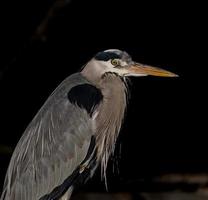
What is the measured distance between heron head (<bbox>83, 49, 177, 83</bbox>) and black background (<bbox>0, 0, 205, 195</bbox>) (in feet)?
7.28

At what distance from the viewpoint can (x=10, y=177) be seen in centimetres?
475

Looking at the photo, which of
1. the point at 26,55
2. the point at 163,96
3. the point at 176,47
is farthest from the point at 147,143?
the point at 26,55

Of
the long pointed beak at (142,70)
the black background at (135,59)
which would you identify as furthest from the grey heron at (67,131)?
the black background at (135,59)

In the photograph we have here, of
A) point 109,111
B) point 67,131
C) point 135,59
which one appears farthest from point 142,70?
point 135,59

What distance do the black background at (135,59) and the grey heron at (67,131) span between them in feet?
7.27

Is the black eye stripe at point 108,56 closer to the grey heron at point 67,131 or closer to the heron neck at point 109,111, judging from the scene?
the grey heron at point 67,131

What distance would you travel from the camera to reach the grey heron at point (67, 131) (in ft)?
15.4

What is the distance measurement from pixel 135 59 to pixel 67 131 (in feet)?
9.27

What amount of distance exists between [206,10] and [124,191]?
1.76 meters

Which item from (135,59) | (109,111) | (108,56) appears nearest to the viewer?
(108,56)

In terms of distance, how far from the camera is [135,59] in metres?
7.44

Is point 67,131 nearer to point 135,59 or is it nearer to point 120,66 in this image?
point 120,66

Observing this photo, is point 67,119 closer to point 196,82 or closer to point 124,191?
point 124,191

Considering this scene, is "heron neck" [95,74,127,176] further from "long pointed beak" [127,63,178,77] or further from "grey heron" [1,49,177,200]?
"long pointed beak" [127,63,178,77]
